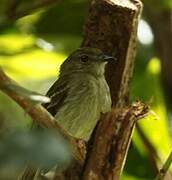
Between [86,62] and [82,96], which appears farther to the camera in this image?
[86,62]

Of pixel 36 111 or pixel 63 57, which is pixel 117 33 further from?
pixel 36 111

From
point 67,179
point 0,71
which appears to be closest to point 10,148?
point 0,71

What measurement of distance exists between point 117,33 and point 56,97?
0.63 m

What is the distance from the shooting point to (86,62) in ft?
14.3

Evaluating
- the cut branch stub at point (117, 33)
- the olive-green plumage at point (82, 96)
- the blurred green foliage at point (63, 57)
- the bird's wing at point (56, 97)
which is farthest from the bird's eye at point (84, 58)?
the cut branch stub at point (117, 33)

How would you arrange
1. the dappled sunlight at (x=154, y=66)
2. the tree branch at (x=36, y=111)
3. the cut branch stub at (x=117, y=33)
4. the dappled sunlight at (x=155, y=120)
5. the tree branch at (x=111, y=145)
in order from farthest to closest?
the dappled sunlight at (x=154, y=66) < the dappled sunlight at (x=155, y=120) < the cut branch stub at (x=117, y=33) < the tree branch at (x=111, y=145) < the tree branch at (x=36, y=111)

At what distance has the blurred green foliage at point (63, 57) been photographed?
3.53 meters

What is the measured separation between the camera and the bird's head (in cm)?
375

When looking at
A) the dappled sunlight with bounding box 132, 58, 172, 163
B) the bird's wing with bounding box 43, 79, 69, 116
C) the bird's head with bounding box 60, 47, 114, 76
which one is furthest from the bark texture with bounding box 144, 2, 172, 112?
the bird's wing with bounding box 43, 79, 69, 116

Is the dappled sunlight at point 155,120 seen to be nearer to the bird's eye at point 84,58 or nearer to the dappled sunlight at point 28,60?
the bird's eye at point 84,58

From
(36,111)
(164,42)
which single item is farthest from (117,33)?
(36,111)

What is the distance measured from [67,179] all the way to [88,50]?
100 cm

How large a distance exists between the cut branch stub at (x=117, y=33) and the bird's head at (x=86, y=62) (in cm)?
6

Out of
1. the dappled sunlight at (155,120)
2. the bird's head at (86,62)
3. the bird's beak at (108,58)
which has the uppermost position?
the bird's beak at (108,58)
